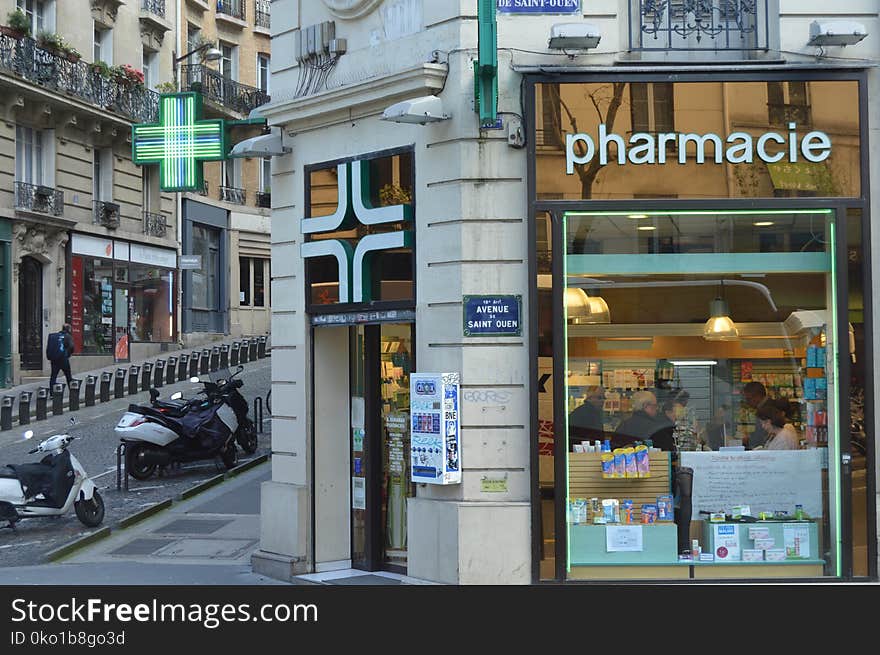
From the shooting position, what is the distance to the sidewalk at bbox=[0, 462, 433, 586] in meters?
10.7

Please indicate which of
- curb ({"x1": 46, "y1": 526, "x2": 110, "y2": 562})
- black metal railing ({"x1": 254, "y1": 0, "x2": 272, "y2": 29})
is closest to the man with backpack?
curb ({"x1": 46, "y1": 526, "x2": 110, "y2": 562})

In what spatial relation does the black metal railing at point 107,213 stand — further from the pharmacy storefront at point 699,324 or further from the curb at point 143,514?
the pharmacy storefront at point 699,324

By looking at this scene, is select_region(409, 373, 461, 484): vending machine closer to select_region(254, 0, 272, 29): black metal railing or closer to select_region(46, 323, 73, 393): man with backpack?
select_region(46, 323, 73, 393): man with backpack

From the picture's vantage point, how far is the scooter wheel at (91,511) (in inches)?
511

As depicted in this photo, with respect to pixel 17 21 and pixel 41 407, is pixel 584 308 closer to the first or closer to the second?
pixel 41 407

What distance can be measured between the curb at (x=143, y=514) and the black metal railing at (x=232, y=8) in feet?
114

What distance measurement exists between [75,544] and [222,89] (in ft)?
115

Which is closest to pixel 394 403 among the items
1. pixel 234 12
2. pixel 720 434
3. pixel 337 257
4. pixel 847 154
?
pixel 337 257

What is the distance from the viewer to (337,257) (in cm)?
1068

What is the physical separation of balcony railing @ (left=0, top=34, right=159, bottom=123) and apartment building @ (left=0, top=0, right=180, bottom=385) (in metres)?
0.04

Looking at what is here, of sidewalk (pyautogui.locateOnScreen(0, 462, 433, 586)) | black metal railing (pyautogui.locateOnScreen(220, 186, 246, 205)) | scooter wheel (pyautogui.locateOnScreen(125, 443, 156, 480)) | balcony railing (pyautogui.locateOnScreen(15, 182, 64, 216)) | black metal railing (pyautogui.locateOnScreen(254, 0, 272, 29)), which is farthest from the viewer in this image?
black metal railing (pyautogui.locateOnScreen(254, 0, 272, 29))

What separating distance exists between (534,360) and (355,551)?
9.43 ft

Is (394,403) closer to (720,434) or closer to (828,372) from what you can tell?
(720,434)

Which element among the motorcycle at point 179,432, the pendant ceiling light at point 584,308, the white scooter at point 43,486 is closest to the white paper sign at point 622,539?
the pendant ceiling light at point 584,308
